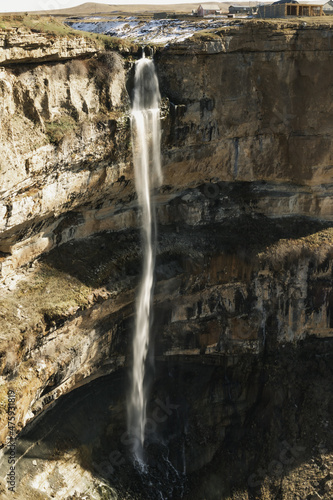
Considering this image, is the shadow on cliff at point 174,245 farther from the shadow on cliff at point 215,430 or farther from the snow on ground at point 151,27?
the snow on ground at point 151,27

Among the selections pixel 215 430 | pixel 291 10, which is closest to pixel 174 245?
pixel 215 430

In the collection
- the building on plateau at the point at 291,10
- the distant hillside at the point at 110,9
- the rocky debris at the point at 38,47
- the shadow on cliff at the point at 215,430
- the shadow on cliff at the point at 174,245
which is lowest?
the shadow on cliff at the point at 215,430

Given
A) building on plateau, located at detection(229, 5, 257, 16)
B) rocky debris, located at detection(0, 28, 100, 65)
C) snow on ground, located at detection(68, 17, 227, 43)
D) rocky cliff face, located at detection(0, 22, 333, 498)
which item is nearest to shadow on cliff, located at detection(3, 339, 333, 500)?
rocky cliff face, located at detection(0, 22, 333, 498)

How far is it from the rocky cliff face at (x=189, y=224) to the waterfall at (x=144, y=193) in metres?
0.51

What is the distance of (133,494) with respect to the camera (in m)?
27.1

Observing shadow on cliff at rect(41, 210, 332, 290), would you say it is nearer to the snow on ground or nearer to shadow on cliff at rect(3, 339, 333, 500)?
shadow on cliff at rect(3, 339, 333, 500)

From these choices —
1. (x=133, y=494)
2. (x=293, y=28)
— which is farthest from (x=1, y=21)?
(x=133, y=494)

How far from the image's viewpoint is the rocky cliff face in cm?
2470

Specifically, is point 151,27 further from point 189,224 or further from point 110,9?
point 110,9

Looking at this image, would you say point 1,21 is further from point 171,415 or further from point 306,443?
point 306,443

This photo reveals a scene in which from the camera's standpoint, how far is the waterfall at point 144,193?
2800 cm

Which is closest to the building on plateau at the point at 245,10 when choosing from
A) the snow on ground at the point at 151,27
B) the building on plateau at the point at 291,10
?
the building on plateau at the point at 291,10

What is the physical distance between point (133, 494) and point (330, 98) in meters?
21.7

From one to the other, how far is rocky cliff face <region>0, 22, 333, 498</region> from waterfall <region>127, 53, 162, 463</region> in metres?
0.51
